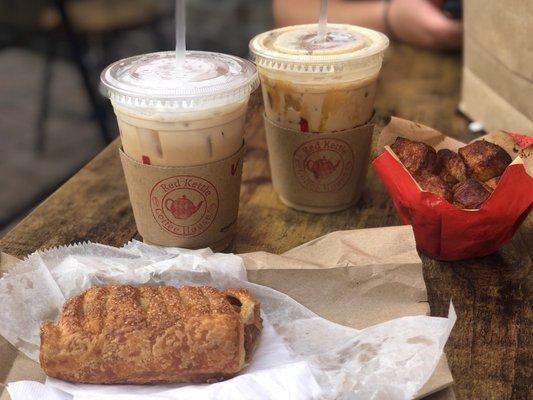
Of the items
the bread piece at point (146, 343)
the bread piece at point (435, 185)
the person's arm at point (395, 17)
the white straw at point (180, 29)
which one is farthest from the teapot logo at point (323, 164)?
the person's arm at point (395, 17)

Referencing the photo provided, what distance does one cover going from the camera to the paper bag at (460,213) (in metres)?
1.23

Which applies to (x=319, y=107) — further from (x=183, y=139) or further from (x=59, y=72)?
(x=59, y=72)

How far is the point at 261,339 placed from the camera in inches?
44.3

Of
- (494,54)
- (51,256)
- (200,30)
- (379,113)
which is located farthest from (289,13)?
(200,30)

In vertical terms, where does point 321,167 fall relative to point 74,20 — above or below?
above

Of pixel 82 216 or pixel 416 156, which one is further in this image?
pixel 82 216

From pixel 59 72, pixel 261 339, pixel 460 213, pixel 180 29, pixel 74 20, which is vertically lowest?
pixel 59 72

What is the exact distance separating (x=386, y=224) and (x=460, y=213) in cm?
30

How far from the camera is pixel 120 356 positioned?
1013 mm

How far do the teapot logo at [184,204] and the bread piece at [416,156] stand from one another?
416 millimetres

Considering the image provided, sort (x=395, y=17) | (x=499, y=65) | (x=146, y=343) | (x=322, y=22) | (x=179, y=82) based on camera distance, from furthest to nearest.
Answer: (x=395, y=17)
(x=499, y=65)
(x=322, y=22)
(x=179, y=82)
(x=146, y=343)

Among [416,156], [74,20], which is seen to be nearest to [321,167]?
[416,156]

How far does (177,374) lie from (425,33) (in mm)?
2165

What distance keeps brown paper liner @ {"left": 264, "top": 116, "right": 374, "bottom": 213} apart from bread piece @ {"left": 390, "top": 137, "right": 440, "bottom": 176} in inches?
5.4
